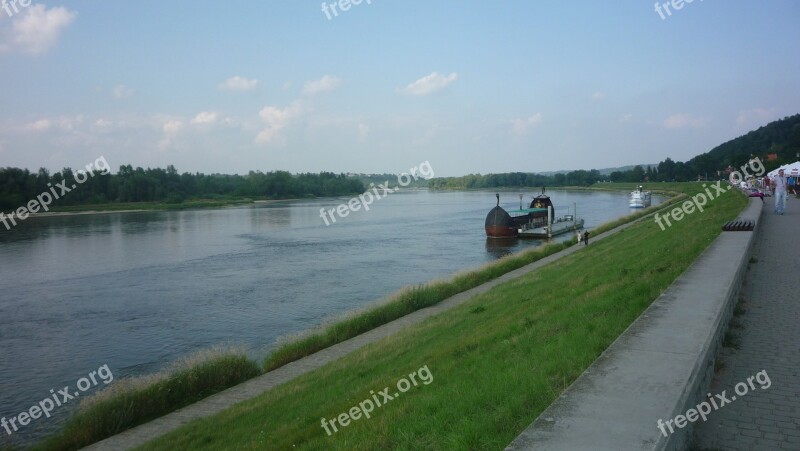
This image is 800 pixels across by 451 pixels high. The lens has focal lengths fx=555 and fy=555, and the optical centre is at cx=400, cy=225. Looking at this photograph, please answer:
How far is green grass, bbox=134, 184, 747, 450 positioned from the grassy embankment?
2234 mm

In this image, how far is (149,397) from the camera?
12250mm

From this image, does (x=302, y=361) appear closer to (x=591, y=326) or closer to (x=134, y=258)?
(x=591, y=326)

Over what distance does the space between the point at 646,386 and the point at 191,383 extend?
11.2 meters

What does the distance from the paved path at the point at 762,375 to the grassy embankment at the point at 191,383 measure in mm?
10789

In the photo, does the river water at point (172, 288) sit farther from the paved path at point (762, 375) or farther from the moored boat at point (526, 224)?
the paved path at point (762, 375)

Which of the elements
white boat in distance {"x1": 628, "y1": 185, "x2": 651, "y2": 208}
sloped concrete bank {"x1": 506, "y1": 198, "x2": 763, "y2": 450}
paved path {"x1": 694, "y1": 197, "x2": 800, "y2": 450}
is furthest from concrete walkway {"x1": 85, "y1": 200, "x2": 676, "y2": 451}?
white boat in distance {"x1": 628, "y1": 185, "x2": 651, "y2": 208}

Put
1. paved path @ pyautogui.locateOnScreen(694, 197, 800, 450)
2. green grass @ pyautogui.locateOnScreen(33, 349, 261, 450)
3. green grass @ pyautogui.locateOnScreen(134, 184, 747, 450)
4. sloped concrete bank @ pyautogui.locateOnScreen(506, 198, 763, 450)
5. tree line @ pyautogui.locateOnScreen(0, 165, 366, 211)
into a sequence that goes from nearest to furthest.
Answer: sloped concrete bank @ pyautogui.locateOnScreen(506, 198, 763, 450) → paved path @ pyautogui.locateOnScreen(694, 197, 800, 450) → green grass @ pyautogui.locateOnScreen(134, 184, 747, 450) → green grass @ pyautogui.locateOnScreen(33, 349, 261, 450) → tree line @ pyautogui.locateOnScreen(0, 165, 366, 211)

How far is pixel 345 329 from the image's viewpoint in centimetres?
1706

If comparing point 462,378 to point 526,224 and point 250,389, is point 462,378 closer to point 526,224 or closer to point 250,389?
point 250,389

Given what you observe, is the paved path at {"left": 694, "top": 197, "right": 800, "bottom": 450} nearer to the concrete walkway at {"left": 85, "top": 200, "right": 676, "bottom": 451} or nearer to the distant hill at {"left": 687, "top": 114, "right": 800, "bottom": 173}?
the concrete walkway at {"left": 85, "top": 200, "right": 676, "bottom": 451}

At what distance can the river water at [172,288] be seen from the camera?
59.7 feet

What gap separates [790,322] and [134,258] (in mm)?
41388

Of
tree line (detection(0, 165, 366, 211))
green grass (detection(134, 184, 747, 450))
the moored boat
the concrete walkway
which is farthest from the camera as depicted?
tree line (detection(0, 165, 366, 211))

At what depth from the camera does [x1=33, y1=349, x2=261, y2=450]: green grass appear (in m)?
11.0
